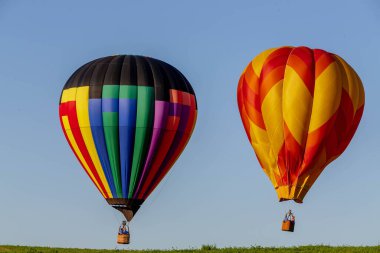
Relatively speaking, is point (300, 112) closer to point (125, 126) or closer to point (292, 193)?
point (292, 193)

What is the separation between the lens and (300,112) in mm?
57094

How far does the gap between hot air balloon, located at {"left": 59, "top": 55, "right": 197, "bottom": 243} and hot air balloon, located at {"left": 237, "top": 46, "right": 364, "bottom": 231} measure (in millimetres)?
3756

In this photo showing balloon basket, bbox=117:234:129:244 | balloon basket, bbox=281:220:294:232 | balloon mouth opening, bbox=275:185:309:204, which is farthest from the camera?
balloon basket, bbox=117:234:129:244

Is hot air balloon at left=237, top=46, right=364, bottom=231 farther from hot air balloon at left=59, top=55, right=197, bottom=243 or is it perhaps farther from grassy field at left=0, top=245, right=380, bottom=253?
hot air balloon at left=59, top=55, right=197, bottom=243

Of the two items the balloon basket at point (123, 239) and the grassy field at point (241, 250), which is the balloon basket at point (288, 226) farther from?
the balloon basket at point (123, 239)

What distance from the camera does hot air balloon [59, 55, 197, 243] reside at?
59938mm

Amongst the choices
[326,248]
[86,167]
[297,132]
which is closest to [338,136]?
[297,132]

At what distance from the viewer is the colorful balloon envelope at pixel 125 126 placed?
59.9m

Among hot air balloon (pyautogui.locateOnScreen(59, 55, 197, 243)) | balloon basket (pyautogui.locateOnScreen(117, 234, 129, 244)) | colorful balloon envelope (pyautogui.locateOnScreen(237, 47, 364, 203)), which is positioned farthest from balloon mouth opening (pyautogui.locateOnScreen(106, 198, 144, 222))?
colorful balloon envelope (pyautogui.locateOnScreen(237, 47, 364, 203))

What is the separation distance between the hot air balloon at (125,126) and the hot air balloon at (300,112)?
3756 millimetres

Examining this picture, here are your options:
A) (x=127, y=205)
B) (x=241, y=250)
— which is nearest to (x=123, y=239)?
(x=127, y=205)

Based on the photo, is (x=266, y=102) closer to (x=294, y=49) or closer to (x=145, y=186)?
(x=294, y=49)

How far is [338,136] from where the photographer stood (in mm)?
57875

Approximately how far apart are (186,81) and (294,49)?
5.79 m
